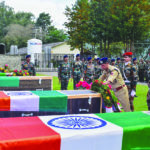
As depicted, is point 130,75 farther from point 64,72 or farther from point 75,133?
point 75,133

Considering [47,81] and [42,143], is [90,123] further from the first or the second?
[47,81]

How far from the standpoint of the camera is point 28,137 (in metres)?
2.53

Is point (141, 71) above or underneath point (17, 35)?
underneath

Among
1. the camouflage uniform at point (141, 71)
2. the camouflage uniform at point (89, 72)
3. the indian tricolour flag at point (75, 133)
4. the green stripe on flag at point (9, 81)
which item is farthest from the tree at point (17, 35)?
the indian tricolour flag at point (75, 133)

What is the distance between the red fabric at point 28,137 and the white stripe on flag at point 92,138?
92 millimetres

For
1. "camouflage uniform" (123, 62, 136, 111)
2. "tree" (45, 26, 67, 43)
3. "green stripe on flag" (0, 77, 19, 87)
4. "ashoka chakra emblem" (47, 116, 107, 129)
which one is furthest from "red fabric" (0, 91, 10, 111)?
"tree" (45, 26, 67, 43)

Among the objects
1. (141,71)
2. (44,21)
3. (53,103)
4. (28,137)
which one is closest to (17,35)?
(44,21)

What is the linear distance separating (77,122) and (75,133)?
0.44 m

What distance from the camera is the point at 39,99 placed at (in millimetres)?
4598

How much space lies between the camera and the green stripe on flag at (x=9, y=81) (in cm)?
772

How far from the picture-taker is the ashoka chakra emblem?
293cm

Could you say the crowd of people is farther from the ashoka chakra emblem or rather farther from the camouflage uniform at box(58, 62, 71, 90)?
the ashoka chakra emblem

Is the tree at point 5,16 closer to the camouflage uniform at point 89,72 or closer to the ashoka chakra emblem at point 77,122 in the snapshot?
the camouflage uniform at point 89,72

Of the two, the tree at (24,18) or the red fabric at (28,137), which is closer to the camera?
the red fabric at (28,137)
